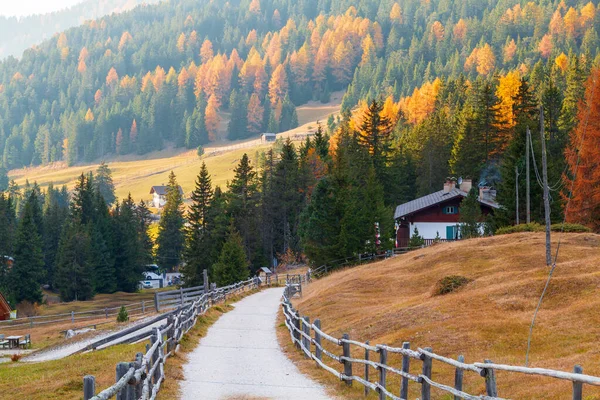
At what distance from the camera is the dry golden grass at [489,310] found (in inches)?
746

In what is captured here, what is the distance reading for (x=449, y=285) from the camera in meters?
33.3

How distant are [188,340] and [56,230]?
96263mm

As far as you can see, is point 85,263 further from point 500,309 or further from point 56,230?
point 500,309

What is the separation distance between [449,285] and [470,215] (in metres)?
33.1

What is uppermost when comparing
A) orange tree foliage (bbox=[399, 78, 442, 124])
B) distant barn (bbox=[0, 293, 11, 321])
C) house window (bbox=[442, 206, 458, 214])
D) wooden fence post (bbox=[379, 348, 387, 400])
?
orange tree foliage (bbox=[399, 78, 442, 124])

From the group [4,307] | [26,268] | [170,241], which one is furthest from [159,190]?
[4,307]

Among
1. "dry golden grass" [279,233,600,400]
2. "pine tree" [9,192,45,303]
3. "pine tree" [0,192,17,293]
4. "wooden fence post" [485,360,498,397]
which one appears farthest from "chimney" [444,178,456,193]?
"wooden fence post" [485,360,498,397]

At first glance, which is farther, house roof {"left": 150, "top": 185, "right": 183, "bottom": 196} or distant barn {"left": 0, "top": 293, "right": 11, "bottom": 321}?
house roof {"left": 150, "top": 185, "right": 183, "bottom": 196}

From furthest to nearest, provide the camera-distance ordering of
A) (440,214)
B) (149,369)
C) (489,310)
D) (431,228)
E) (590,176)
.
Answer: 1. (431,228)
2. (440,214)
3. (590,176)
4. (489,310)
5. (149,369)

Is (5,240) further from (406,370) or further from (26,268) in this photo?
(406,370)

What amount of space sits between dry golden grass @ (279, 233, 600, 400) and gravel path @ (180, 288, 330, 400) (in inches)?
43.5

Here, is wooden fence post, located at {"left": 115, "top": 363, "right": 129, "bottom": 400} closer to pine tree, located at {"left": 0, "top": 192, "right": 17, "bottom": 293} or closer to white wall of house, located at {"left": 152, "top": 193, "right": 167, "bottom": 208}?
pine tree, located at {"left": 0, "top": 192, "right": 17, "bottom": 293}

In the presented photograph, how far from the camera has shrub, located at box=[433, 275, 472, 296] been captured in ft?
109

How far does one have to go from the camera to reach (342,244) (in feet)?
218
